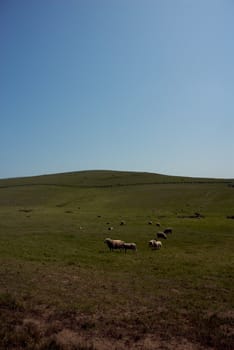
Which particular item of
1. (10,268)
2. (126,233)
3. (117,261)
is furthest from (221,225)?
(10,268)

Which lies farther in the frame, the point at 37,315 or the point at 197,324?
the point at 37,315

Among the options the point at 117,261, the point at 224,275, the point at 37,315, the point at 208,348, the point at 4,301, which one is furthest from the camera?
the point at 117,261

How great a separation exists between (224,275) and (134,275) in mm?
4664

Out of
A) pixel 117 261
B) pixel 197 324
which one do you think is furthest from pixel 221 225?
pixel 197 324

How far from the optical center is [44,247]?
2577 centimetres

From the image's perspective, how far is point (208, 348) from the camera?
923cm

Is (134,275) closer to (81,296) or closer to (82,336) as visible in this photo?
(81,296)

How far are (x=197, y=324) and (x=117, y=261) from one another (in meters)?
11.1

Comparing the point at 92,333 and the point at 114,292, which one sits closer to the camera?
the point at 92,333

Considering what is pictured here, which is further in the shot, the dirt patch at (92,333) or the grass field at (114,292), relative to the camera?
the grass field at (114,292)

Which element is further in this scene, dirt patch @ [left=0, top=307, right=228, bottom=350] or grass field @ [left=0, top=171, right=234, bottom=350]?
grass field @ [left=0, top=171, right=234, bottom=350]

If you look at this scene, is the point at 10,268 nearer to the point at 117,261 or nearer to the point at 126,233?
the point at 117,261

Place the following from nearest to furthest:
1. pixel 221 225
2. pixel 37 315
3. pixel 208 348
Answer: pixel 208 348 < pixel 37 315 < pixel 221 225

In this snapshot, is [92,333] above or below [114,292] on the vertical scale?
above
